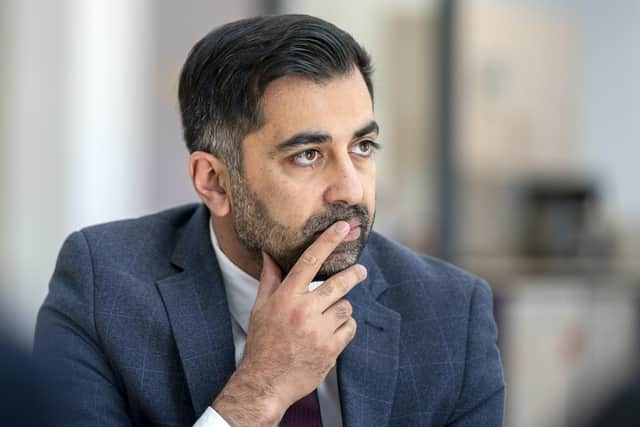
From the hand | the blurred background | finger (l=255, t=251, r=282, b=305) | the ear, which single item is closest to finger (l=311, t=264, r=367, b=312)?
the hand

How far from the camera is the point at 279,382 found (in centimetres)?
178

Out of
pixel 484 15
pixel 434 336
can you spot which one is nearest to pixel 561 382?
pixel 484 15

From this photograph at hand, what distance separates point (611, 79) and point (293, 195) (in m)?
7.01

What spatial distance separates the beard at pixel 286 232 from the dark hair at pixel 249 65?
3.1 inches

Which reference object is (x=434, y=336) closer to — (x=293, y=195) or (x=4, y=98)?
(x=293, y=195)

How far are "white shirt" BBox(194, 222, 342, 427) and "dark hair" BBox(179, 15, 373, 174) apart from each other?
0.81 feet

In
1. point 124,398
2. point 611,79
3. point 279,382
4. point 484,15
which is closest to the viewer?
point 279,382

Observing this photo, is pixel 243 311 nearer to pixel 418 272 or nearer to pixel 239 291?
pixel 239 291

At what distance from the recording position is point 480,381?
203 cm

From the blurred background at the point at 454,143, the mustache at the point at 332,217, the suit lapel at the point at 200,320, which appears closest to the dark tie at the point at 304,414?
the suit lapel at the point at 200,320

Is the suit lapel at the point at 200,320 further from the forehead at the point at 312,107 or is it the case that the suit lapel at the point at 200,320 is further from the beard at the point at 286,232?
the forehead at the point at 312,107

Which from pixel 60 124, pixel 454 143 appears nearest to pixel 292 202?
pixel 60 124

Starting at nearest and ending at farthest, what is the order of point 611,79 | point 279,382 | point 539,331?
point 279,382
point 539,331
point 611,79

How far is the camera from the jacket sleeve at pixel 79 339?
1.87 meters
